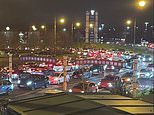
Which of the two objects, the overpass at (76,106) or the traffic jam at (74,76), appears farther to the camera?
the traffic jam at (74,76)

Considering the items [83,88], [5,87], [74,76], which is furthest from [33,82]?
[74,76]

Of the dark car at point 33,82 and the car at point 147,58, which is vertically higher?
the car at point 147,58

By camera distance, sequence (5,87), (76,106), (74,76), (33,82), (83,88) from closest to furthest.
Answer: (76,106), (83,88), (5,87), (33,82), (74,76)

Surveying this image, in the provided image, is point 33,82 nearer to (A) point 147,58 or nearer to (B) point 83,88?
(B) point 83,88

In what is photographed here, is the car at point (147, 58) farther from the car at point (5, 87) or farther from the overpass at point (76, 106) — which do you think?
the overpass at point (76, 106)

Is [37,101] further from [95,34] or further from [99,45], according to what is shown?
[95,34]

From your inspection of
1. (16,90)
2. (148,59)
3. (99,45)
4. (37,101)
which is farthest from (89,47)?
(37,101)

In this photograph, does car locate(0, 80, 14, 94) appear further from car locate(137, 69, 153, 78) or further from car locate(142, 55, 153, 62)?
car locate(142, 55, 153, 62)

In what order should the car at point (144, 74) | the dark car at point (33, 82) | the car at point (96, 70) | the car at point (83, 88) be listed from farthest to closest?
the car at point (96, 70), the car at point (144, 74), the dark car at point (33, 82), the car at point (83, 88)

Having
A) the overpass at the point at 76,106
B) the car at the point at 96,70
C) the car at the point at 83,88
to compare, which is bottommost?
the car at the point at 83,88

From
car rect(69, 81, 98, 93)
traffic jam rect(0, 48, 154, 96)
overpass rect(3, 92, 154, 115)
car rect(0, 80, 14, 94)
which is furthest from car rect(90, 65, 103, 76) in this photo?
overpass rect(3, 92, 154, 115)

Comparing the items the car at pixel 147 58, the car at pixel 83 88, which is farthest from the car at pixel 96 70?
the car at pixel 147 58

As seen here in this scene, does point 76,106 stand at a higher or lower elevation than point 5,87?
higher

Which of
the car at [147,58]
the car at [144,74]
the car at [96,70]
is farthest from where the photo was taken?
the car at [147,58]
